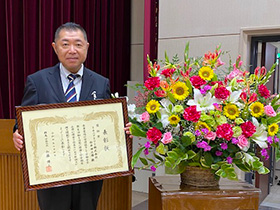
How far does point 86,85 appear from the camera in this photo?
5.26 ft

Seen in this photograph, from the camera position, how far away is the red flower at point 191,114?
1107 millimetres

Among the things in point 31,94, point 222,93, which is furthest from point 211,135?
point 31,94

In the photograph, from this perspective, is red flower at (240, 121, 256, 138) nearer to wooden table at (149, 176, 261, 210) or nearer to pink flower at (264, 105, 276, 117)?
pink flower at (264, 105, 276, 117)

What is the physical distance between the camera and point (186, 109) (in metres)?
1.12

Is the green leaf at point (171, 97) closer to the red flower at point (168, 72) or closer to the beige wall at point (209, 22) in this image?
the red flower at point (168, 72)

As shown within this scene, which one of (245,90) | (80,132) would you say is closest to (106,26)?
(80,132)

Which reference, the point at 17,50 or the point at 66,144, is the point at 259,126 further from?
the point at 17,50

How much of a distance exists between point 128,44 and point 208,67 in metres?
3.05

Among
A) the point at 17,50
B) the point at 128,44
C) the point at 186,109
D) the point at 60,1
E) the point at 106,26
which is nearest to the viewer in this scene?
the point at 186,109

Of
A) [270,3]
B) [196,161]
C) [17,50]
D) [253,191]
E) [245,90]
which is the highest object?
[270,3]

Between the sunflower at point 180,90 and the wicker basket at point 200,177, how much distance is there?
0.31 meters

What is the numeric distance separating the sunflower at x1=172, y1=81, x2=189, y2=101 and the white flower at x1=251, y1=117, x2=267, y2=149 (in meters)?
0.27

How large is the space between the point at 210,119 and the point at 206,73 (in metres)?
0.19

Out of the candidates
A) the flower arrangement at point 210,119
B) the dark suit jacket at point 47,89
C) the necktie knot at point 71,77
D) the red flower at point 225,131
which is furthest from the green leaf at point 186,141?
the necktie knot at point 71,77
